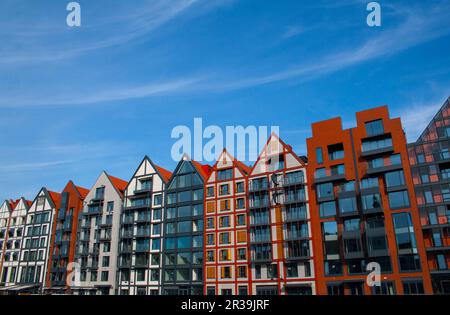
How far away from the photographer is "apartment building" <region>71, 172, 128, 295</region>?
71938 millimetres

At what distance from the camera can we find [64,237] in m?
81.6

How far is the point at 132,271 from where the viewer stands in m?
69.4

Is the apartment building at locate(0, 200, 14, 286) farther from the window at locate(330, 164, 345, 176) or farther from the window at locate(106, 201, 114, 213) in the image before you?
the window at locate(330, 164, 345, 176)

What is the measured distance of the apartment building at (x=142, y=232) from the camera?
223ft

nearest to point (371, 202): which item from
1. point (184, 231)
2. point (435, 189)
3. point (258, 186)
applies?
point (435, 189)

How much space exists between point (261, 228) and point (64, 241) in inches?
1796

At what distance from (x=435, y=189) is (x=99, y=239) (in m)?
60.6

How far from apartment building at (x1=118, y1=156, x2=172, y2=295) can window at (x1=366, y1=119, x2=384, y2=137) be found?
3869 cm

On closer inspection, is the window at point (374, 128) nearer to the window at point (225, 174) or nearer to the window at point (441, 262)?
the window at point (441, 262)

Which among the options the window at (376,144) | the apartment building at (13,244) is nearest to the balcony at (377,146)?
the window at (376,144)

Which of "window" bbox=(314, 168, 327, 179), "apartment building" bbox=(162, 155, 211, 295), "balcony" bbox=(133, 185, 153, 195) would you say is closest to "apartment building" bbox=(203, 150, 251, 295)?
"apartment building" bbox=(162, 155, 211, 295)

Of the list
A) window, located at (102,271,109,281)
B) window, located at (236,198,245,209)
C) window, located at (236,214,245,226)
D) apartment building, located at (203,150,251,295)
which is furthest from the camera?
window, located at (102,271,109,281)

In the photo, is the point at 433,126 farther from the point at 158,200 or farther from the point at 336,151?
the point at 158,200
